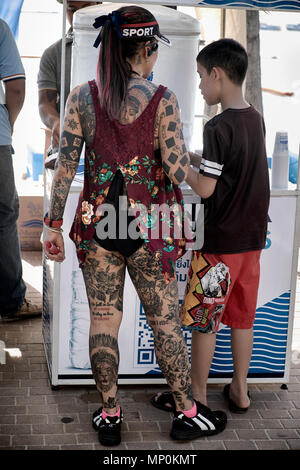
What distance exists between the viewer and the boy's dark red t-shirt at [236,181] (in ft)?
9.56

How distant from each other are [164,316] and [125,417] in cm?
66

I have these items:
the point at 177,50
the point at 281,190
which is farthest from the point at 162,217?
the point at 177,50

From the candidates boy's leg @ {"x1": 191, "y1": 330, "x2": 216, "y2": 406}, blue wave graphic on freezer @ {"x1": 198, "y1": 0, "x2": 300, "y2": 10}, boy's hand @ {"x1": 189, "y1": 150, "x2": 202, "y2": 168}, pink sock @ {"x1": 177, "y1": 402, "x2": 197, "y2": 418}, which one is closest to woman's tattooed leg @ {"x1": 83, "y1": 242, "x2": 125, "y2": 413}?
pink sock @ {"x1": 177, "y1": 402, "x2": 197, "y2": 418}

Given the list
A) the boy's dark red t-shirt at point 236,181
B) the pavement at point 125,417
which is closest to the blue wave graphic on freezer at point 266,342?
the pavement at point 125,417

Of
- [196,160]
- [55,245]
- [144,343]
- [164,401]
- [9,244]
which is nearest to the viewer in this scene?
[55,245]

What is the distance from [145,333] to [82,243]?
864 millimetres

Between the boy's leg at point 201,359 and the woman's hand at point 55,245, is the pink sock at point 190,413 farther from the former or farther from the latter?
the woman's hand at point 55,245

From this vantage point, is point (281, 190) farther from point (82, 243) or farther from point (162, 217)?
point (82, 243)

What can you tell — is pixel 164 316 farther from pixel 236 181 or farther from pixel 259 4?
pixel 259 4

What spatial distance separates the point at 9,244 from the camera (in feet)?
14.2

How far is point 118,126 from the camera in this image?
8.63 feet

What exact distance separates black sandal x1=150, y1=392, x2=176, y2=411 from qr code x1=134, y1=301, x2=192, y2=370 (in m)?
0.18

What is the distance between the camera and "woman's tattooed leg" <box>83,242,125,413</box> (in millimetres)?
2816

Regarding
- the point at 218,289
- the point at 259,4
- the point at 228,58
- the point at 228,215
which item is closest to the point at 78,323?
the point at 218,289
